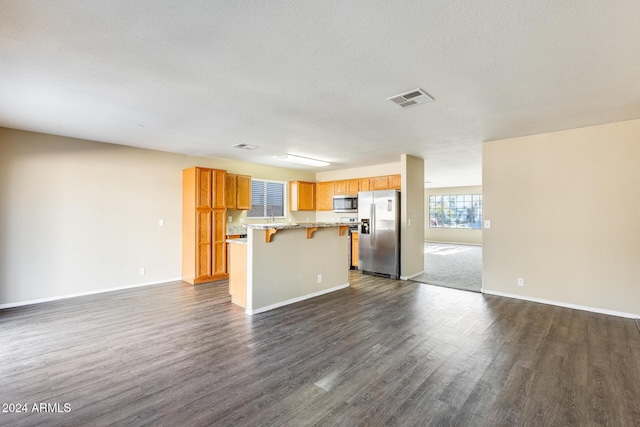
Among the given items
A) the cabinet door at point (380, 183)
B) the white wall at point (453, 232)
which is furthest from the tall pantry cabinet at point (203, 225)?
the white wall at point (453, 232)

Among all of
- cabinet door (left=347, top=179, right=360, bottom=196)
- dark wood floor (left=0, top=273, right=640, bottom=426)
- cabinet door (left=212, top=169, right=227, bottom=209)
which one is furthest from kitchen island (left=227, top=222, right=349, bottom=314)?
cabinet door (left=347, top=179, right=360, bottom=196)

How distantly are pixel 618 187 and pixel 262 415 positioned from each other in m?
5.07

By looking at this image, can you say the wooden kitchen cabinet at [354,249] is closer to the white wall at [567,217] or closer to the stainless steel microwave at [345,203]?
the stainless steel microwave at [345,203]

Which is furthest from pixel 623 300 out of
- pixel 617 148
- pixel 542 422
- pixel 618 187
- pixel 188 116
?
pixel 188 116

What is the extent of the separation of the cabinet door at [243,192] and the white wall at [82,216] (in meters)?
1.12

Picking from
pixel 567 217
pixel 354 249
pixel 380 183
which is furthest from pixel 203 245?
pixel 567 217

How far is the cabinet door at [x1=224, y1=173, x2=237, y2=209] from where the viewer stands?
20.8ft

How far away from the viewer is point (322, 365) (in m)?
2.58

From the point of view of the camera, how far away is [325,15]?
70.0 inches

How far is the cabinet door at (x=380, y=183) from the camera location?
6.79 metres

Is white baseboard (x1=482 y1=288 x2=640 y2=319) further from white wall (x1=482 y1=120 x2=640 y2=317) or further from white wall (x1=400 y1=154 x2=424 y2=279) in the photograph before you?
white wall (x1=400 y1=154 x2=424 y2=279)

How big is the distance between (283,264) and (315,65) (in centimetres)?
283

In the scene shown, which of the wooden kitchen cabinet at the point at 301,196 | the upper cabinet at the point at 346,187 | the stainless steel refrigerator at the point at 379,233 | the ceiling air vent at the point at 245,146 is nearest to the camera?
the ceiling air vent at the point at 245,146

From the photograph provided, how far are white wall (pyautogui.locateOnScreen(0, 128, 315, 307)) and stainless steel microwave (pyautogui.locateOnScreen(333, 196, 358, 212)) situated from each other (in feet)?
12.0
